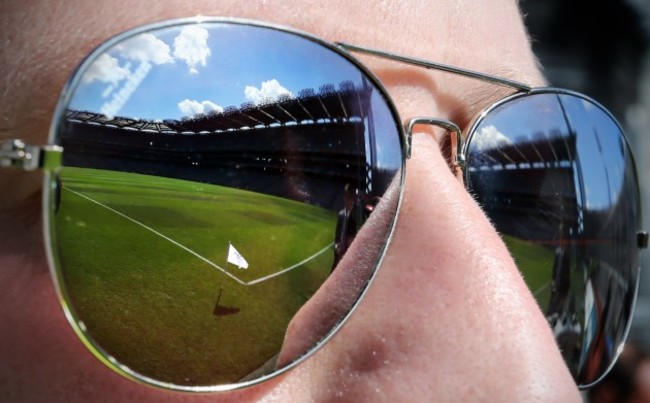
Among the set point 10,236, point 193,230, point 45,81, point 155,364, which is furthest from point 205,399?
point 45,81

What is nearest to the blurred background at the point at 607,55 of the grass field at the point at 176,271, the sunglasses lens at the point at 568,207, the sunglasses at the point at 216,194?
the sunglasses lens at the point at 568,207

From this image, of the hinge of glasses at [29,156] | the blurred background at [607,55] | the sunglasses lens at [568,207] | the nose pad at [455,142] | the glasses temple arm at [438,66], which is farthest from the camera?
the blurred background at [607,55]

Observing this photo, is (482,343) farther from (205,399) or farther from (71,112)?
(71,112)

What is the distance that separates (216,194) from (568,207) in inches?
34.9

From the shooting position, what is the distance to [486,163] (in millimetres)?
1233

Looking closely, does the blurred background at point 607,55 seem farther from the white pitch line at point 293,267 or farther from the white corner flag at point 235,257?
the white corner flag at point 235,257

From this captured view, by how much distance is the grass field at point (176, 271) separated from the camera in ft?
2.58

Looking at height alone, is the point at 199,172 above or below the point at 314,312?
above

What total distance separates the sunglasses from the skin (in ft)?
0.13

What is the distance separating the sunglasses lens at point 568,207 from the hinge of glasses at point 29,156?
740 millimetres

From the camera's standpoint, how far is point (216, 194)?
0.84 metres

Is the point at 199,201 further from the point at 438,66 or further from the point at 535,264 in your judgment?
the point at 535,264

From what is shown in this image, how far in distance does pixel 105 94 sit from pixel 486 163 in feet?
2.47

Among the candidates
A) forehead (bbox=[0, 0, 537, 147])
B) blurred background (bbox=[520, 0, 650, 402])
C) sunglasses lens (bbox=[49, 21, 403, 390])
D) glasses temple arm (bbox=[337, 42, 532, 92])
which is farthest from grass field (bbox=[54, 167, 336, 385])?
blurred background (bbox=[520, 0, 650, 402])
